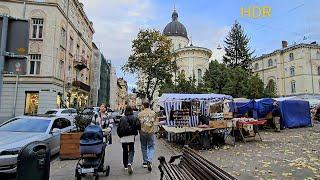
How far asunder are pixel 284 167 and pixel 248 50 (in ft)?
166

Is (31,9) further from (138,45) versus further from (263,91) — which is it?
(263,91)

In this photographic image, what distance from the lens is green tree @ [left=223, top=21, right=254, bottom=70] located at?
2240 inches

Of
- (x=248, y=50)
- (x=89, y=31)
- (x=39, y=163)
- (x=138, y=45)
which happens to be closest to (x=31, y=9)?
(x=138, y=45)

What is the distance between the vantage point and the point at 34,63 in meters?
31.9

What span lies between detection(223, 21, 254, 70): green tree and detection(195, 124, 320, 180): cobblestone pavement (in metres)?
44.2

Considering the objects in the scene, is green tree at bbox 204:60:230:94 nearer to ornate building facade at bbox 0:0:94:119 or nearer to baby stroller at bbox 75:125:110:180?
ornate building facade at bbox 0:0:94:119

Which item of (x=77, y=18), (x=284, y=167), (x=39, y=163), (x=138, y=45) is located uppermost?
(x=77, y=18)

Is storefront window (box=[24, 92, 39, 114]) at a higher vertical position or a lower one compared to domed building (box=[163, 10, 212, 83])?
lower

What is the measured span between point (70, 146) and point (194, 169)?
20.9ft

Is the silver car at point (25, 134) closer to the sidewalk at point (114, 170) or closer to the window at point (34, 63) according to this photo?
the sidewalk at point (114, 170)

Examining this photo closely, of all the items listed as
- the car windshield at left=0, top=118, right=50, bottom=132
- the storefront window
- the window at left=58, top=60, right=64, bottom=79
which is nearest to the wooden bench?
the car windshield at left=0, top=118, right=50, bottom=132

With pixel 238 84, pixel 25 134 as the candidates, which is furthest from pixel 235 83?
pixel 25 134

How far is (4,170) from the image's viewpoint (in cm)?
765

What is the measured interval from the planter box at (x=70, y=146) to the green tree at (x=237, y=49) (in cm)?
4954
